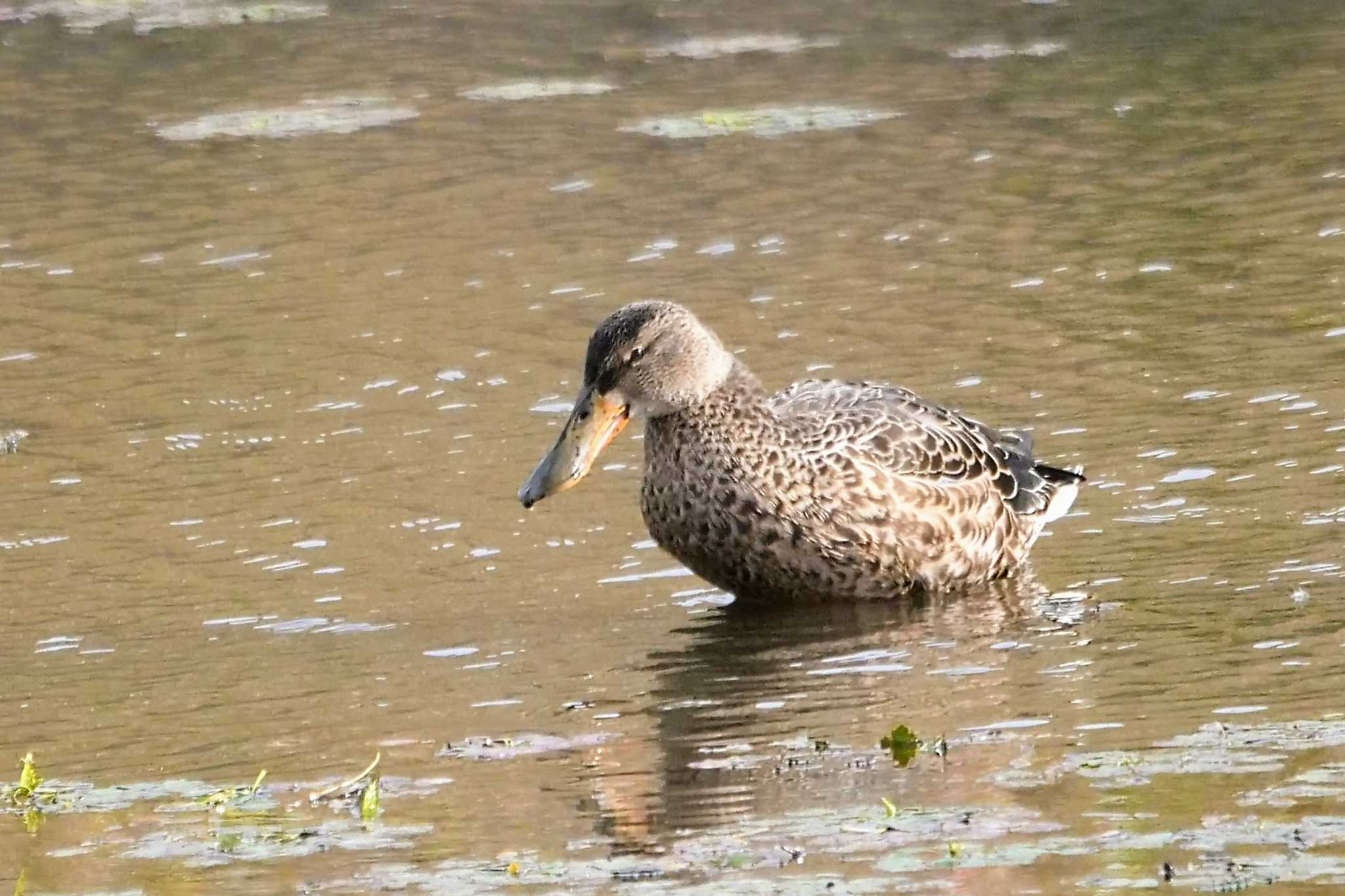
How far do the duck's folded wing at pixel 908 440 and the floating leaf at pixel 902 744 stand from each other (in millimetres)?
1933

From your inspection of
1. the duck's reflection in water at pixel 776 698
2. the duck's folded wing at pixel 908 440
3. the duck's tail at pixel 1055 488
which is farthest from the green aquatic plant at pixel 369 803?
the duck's tail at pixel 1055 488

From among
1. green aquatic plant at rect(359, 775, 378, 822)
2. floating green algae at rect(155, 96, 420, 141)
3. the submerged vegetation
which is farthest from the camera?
floating green algae at rect(155, 96, 420, 141)

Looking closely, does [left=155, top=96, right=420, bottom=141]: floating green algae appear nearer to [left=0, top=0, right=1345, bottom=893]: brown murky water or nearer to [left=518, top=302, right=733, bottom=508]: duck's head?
[left=0, top=0, right=1345, bottom=893]: brown murky water

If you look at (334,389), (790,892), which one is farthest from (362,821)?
(334,389)

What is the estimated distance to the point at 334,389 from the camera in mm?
11109

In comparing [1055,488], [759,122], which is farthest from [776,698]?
[759,122]

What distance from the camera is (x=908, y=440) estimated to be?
8.53m

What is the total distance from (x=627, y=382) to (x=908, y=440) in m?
0.96

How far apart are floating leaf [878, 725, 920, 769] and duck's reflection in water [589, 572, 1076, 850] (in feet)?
0.34

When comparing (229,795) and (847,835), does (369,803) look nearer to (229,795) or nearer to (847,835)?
(229,795)

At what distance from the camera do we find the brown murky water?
237 inches

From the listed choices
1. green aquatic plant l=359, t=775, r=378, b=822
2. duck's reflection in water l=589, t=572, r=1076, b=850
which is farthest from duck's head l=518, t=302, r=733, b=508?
green aquatic plant l=359, t=775, r=378, b=822

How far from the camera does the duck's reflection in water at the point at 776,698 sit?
615 centimetres

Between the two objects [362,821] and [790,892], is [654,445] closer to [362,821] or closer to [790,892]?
[362,821]
